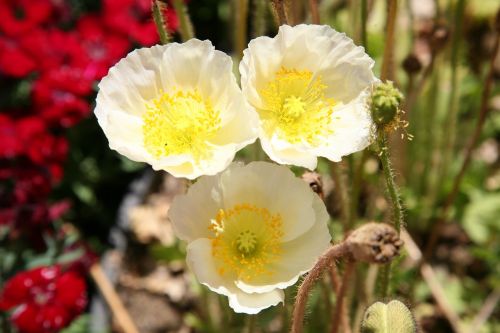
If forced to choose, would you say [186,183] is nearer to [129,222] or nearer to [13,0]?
[129,222]

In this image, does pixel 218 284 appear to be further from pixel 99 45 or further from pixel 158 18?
pixel 99 45

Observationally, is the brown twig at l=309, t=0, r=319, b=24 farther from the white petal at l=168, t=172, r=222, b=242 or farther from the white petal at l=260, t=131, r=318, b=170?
the white petal at l=168, t=172, r=222, b=242

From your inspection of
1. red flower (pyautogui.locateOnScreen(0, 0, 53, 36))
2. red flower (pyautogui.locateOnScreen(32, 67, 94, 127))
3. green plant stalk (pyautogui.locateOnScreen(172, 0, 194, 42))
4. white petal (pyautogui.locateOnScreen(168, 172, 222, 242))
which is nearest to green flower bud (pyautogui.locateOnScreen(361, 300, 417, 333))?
white petal (pyautogui.locateOnScreen(168, 172, 222, 242))

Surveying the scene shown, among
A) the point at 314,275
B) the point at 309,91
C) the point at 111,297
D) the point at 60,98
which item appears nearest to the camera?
the point at 314,275

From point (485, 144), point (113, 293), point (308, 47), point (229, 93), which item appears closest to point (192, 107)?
point (229, 93)

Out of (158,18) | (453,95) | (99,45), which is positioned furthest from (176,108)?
(99,45)

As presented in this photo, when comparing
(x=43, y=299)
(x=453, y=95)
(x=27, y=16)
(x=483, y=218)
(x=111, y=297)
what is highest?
(x=27, y=16)

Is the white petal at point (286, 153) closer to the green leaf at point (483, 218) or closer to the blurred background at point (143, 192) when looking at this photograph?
the blurred background at point (143, 192)

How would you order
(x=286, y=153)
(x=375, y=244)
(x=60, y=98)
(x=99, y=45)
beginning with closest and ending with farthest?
(x=375, y=244) < (x=286, y=153) < (x=60, y=98) < (x=99, y=45)
